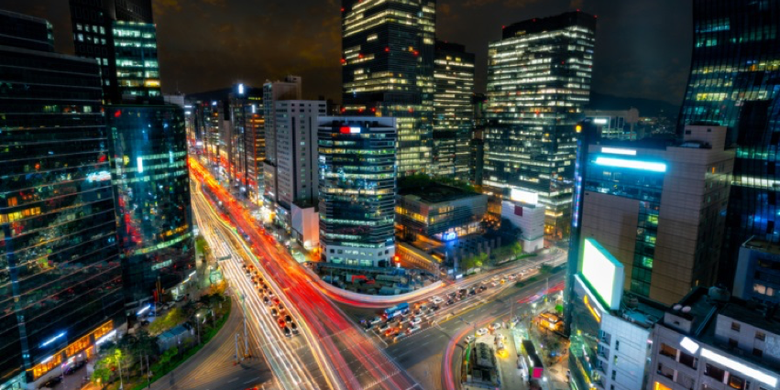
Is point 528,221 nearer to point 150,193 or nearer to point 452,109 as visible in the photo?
point 452,109

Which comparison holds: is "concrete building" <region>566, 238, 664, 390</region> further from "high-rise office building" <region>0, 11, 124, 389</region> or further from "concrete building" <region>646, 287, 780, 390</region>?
"high-rise office building" <region>0, 11, 124, 389</region>

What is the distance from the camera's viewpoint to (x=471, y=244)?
11375 cm

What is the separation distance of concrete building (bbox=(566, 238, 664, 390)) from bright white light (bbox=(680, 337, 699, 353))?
514 centimetres

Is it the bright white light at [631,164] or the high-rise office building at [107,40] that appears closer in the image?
the bright white light at [631,164]

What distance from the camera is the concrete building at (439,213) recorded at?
119m

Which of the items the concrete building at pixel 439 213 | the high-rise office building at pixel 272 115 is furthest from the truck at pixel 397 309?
the high-rise office building at pixel 272 115

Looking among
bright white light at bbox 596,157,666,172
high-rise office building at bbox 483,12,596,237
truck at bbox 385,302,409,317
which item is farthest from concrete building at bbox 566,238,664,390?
high-rise office building at bbox 483,12,596,237

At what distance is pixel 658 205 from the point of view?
Answer: 69.8m

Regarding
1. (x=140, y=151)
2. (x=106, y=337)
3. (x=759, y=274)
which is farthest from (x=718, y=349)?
(x=140, y=151)

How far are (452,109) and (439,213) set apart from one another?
88094 mm

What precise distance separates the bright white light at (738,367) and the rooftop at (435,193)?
86672 millimetres

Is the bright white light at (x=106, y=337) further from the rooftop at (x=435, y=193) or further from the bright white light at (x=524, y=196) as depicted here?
the bright white light at (x=524, y=196)

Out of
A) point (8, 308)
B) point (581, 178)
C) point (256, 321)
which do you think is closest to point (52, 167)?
point (8, 308)

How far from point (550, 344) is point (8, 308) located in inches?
3201
